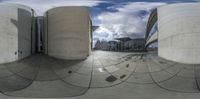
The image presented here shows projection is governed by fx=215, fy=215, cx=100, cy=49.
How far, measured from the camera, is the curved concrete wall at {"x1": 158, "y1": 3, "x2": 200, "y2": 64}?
1.51 meters

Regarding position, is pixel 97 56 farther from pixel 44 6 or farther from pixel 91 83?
pixel 44 6

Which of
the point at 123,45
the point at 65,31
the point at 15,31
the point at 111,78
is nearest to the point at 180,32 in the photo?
the point at 123,45

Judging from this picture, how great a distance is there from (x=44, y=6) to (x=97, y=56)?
553mm

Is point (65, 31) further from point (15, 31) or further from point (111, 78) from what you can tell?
point (111, 78)

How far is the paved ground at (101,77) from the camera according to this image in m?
1.69

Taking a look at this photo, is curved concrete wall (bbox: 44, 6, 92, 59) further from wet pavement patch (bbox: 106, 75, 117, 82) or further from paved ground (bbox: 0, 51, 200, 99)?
wet pavement patch (bbox: 106, 75, 117, 82)

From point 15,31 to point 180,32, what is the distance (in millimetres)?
1159

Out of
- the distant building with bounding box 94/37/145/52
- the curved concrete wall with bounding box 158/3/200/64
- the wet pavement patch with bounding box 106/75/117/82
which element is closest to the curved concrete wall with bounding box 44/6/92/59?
the distant building with bounding box 94/37/145/52

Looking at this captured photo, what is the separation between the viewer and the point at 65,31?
1526 mm

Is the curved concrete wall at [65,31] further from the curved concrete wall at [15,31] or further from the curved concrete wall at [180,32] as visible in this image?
the curved concrete wall at [180,32]

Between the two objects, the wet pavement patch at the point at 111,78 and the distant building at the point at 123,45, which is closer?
the distant building at the point at 123,45

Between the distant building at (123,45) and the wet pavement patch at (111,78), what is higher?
the distant building at (123,45)

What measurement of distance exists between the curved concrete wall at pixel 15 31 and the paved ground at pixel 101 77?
0.49 ft

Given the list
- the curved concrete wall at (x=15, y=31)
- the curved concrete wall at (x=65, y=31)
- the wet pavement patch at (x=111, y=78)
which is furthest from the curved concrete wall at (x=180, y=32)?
the curved concrete wall at (x=15, y=31)
